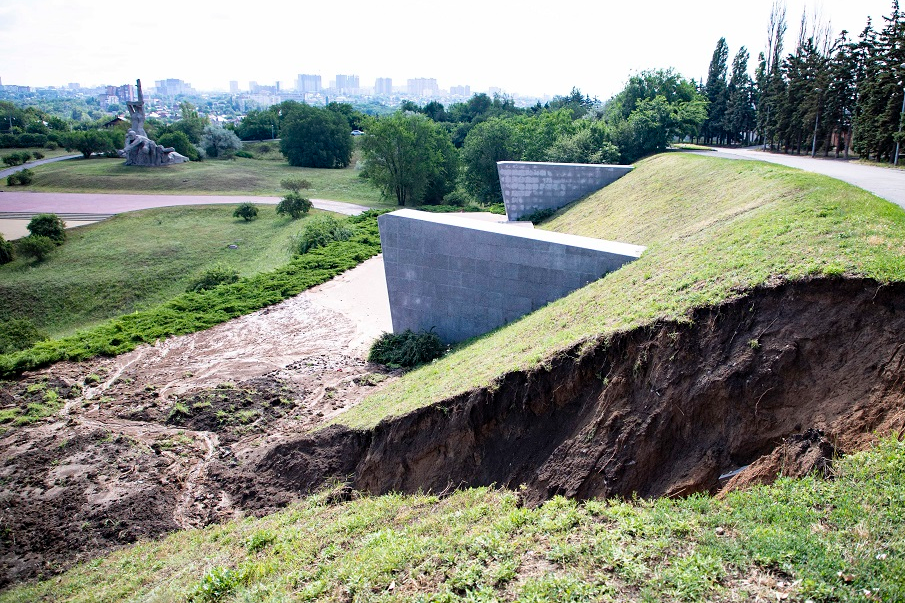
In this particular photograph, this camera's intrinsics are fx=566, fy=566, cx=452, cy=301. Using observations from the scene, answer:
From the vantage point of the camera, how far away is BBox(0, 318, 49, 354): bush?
56.0 ft

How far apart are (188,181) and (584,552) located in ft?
175

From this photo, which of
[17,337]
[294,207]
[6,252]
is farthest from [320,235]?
[6,252]

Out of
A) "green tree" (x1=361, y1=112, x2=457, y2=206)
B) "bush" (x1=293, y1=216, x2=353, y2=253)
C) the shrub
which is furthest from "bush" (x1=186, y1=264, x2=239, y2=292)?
the shrub

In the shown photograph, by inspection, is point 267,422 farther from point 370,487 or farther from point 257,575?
point 257,575

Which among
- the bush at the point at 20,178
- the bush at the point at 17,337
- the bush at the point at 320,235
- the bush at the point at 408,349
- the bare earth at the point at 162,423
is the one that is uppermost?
the bush at the point at 20,178

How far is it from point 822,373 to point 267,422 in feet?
32.1

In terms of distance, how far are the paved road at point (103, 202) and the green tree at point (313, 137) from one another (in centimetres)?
1859

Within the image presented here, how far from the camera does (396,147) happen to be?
132 feet

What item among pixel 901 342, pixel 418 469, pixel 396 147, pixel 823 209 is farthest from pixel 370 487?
pixel 396 147

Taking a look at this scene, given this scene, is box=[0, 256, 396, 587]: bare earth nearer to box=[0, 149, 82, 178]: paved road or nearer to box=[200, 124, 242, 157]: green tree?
box=[0, 149, 82, 178]: paved road

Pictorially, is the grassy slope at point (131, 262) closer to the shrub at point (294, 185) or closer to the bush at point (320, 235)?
the bush at point (320, 235)

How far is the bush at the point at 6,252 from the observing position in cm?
2934

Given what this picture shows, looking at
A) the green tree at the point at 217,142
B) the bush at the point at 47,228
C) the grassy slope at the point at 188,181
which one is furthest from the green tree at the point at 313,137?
the bush at the point at 47,228

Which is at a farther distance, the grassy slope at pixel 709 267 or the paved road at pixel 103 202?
the paved road at pixel 103 202
